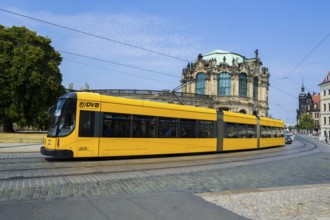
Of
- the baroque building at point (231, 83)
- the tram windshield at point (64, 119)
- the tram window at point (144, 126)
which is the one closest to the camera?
the tram windshield at point (64, 119)

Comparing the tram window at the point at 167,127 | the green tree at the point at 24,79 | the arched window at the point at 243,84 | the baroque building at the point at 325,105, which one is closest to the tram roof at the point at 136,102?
the tram window at the point at 167,127

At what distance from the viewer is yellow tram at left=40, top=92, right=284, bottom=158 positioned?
527 inches

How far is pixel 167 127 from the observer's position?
17.2 meters

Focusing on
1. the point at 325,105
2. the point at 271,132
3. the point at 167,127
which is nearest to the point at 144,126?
the point at 167,127

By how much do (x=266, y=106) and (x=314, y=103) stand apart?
77453mm

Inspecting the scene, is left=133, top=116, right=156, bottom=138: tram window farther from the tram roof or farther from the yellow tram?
the tram roof

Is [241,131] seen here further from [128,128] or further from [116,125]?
[116,125]

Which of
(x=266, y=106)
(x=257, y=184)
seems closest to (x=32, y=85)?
(x=257, y=184)

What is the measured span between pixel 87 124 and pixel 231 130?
38.9ft

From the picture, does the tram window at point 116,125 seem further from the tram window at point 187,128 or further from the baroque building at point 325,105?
the baroque building at point 325,105

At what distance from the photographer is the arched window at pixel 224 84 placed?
63.3 meters

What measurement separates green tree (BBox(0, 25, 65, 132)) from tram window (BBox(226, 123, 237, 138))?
23.2 meters

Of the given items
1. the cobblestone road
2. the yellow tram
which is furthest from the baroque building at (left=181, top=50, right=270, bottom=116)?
the cobblestone road

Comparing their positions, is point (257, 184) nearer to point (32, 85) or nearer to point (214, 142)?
point (214, 142)
